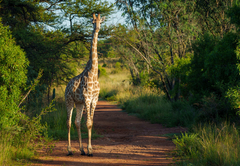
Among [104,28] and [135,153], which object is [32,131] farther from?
[104,28]

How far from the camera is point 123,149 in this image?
22.0 feet

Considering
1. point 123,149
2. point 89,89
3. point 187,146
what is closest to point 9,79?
point 89,89

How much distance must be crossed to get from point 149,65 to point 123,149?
716 centimetres

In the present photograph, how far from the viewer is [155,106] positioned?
12477mm

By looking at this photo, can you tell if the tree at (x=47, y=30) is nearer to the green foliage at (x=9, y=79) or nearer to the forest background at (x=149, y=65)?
the forest background at (x=149, y=65)

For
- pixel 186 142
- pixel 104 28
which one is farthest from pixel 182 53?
pixel 186 142

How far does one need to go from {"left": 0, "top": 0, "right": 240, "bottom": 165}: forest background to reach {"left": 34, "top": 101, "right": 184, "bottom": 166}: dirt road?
0.47 m

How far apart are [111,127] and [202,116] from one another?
3825 millimetres

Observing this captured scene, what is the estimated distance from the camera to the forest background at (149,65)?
5.97m

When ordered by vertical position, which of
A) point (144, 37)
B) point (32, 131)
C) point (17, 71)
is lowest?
point (32, 131)

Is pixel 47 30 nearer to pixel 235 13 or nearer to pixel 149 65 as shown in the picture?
pixel 149 65

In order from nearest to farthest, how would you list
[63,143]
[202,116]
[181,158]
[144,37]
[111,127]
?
[181,158] < [63,143] < [202,116] < [111,127] < [144,37]

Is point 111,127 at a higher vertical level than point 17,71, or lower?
lower

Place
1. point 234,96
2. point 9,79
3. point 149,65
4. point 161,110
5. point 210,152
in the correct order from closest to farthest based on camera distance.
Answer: point 210,152, point 9,79, point 234,96, point 161,110, point 149,65
